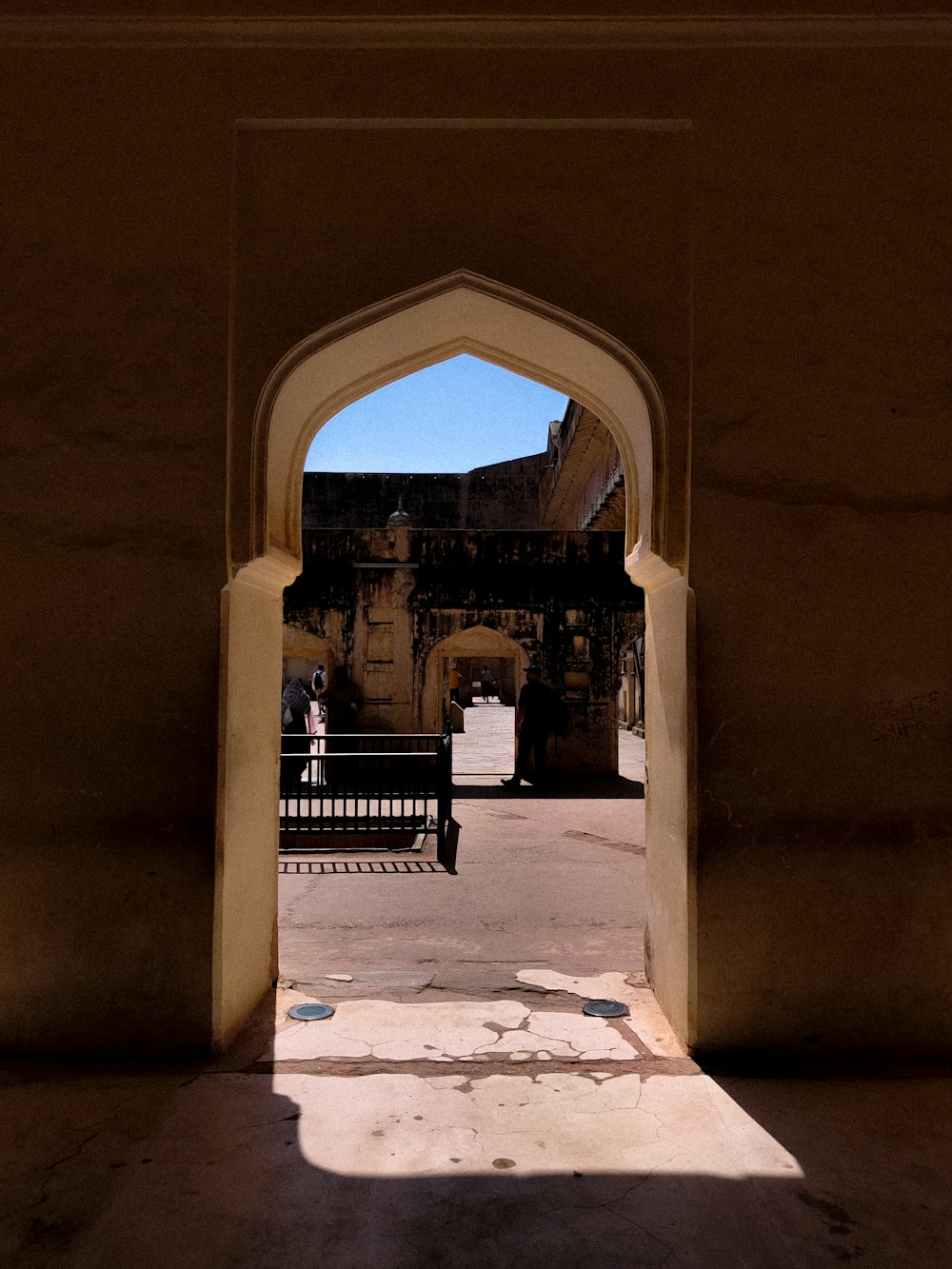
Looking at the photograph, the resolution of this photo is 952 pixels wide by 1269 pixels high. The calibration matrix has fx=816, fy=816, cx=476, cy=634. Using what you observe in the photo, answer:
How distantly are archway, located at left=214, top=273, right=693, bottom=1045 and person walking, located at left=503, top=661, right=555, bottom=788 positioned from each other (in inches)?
303

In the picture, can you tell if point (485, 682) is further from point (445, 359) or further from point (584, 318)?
point (584, 318)

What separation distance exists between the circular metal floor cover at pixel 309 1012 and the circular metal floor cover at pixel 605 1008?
105cm

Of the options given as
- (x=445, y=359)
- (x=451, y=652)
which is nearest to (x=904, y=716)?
(x=445, y=359)

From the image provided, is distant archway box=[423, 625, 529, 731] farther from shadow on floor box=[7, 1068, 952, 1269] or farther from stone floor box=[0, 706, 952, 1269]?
shadow on floor box=[7, 1068, 952, 1269]

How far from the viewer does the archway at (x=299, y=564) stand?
119 inches

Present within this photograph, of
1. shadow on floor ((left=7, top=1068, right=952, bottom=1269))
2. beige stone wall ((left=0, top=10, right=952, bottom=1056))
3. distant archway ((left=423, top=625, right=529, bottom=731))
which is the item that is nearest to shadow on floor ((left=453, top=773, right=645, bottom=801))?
distant archway ((left=423, top=625, right=529, bottom=731))

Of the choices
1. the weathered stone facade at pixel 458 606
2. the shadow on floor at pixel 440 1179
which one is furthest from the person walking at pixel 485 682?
the shadow on floor at pixel 440 1179

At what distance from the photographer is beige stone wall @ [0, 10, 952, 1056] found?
2.92 metres

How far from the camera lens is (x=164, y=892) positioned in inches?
115

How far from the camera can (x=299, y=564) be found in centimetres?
367

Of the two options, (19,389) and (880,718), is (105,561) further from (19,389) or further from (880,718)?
(880,718)

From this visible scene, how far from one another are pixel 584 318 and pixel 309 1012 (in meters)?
2.93

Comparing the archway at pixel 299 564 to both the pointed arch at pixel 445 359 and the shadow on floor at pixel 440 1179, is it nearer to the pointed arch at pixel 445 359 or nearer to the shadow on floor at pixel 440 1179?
the pointed arch at pixel 445 359

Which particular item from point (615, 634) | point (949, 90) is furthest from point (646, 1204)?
point (615, 634)
